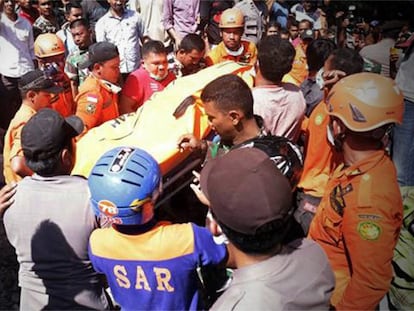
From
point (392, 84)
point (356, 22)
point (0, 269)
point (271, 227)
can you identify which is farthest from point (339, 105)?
point (356, 22)

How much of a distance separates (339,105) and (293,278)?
3.44 ft

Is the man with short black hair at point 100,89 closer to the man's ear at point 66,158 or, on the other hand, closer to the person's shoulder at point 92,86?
the person's shoulder at point 92,86

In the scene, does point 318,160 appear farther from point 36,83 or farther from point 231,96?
point 36,83

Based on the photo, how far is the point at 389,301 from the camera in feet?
8.70

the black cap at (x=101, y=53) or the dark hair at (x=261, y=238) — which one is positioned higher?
the dark hair at (x=261, y=238)

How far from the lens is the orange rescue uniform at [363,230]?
201 centimetres

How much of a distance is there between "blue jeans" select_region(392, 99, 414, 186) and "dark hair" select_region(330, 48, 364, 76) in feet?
2.16

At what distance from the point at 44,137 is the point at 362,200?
1495 millimetres

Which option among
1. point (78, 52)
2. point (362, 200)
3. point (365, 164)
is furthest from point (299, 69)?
point (362, 200)

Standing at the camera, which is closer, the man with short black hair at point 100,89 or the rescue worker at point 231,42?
the man with short black hair at point 100,89

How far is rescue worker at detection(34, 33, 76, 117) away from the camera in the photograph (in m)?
3.73

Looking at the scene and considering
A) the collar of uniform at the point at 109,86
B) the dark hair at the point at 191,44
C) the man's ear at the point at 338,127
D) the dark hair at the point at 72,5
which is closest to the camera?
the man's ear at the point at 338,127

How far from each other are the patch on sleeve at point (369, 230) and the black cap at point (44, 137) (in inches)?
57.0

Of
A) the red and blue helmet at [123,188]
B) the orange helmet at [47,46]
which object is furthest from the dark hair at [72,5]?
the red and blue helmet at [123,188]
